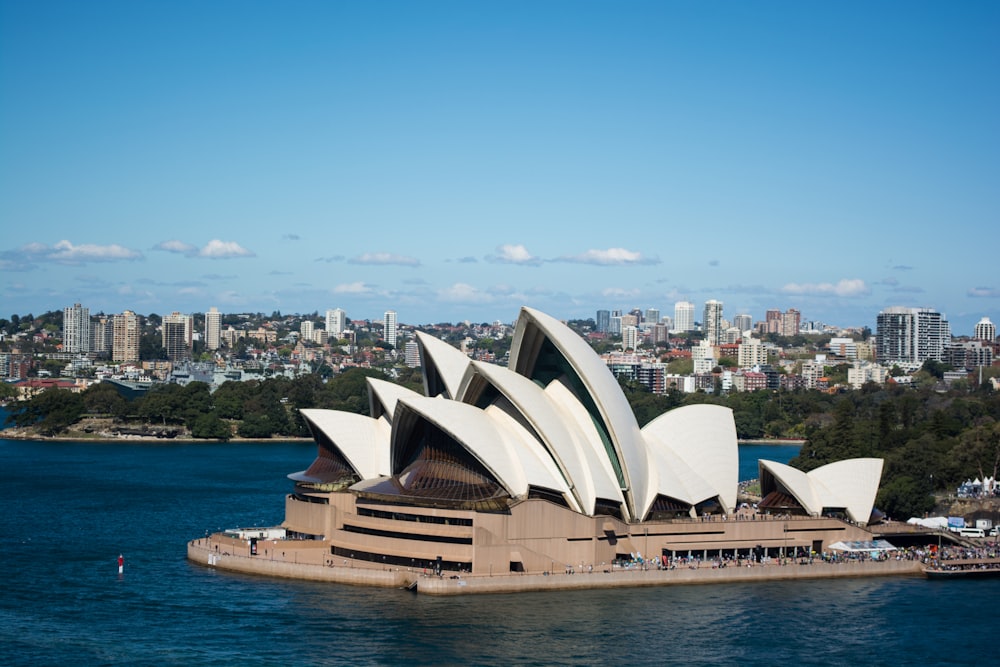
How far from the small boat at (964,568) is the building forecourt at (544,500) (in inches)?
136

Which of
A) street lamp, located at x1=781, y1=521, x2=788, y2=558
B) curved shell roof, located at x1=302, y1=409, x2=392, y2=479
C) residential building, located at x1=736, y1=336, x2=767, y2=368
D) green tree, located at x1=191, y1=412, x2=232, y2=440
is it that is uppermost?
residential building, located at x1=736, y1=336, x2=767, y2=368

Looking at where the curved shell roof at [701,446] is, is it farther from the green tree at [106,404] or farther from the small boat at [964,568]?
the green tree at [106,404]

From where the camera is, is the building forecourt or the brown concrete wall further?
the building forecourt

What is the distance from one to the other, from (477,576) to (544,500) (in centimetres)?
369

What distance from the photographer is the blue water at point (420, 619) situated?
1369 inches

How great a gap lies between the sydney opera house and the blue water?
2.61 meters

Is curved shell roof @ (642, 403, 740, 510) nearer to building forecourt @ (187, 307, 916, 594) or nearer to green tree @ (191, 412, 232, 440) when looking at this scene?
building forecourt @ (187, 307, 916, 594)

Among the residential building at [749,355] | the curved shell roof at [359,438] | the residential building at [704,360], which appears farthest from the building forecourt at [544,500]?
the residential building at [749,355]

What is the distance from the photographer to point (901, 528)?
51.9 m

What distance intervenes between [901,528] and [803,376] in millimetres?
128412

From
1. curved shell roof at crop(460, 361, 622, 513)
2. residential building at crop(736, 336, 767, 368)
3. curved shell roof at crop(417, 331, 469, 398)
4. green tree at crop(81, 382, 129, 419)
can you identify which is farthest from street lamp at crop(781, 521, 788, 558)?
residential building at crop(736, 336, 767, 368)

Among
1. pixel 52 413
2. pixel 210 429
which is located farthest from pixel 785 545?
pixel 52 413

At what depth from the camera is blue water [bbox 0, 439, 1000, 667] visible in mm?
34781

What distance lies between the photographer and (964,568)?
47.9m
